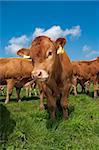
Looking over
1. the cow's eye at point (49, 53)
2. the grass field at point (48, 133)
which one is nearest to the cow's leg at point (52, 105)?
the grass field at point (48, 133)

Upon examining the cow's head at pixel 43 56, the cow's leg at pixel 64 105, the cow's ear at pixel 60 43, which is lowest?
the cow's leg at pixel 64 105

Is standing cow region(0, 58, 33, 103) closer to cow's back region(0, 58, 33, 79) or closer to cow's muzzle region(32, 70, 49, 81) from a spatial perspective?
cow's back region(0, 58, 33, 79)

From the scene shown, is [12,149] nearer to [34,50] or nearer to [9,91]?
[34,50]

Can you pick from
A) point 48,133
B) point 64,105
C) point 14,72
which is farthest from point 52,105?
point 14,72

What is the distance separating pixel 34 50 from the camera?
6.29 m

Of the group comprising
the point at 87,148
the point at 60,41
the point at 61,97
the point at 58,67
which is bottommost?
the point at 87,148

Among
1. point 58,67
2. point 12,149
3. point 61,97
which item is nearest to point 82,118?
point 61,97

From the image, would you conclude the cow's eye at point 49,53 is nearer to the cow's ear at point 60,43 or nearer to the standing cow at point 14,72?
the cow's ear at point 60,43

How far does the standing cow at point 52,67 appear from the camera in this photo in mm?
6188

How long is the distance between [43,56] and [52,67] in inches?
18.5

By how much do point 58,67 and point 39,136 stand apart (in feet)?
6.17

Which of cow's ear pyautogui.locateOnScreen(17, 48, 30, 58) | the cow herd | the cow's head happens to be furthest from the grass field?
cow's ear pyautogui.locateOnScreen(17, 48, 30, 58)

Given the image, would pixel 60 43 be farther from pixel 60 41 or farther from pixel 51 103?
pixel 51 103

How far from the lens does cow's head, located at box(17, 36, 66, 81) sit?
6.02 metres
